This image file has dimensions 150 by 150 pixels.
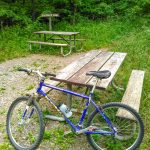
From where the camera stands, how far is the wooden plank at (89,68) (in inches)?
161

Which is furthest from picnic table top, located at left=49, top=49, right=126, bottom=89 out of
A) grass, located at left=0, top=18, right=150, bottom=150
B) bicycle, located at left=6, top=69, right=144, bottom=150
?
grass, located at left=0, top=18, right=150, bottom=150

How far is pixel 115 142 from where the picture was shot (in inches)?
146

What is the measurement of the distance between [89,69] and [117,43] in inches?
248

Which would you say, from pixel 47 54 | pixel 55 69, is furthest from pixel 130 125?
pixel 47 54

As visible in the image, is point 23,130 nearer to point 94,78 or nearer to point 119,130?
point 94,78

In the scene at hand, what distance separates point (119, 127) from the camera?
11.8 ft

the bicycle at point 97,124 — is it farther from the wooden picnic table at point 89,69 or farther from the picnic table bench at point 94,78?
the wooden picnic table at point 89,69

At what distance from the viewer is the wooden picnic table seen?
159 inches

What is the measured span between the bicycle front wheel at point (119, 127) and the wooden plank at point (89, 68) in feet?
2.05

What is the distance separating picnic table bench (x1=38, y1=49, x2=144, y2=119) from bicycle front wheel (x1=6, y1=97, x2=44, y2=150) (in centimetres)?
65

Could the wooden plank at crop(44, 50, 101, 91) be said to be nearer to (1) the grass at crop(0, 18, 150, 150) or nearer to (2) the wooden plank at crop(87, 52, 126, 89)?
(2) the wooden plank at crop(87, 52, 126, 89)

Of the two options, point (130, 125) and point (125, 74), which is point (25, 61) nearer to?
point (125, 74)

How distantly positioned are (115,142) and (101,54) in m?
2.68

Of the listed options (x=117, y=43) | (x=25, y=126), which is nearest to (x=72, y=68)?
(x=25, y=126)
